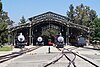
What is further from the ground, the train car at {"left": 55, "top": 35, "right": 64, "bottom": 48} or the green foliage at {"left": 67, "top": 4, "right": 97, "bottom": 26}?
the green foliage at {"left": 67, "top": 4, "right": 97, "bottom": 26}

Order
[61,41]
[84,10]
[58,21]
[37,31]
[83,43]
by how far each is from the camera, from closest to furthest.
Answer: [61,41] < [83,43] < [58,21] < [37,31] < [84,10]

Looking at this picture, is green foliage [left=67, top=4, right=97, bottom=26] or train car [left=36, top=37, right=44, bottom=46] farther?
green foliage [left=67, top=4, right=97, bottom=26]

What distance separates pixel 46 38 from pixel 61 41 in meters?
31.9

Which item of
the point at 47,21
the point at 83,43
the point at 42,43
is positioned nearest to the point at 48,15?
the point at 47,21

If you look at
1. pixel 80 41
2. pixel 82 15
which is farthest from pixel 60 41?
pixel 82 15

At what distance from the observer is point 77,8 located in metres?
152

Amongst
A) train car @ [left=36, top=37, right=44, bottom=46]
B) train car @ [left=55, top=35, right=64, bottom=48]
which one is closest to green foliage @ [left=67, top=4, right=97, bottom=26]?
train car @ [left=36, top=37, right=44, bottom=46]

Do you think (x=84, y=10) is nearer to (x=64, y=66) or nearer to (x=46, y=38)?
(x=46, y=38)

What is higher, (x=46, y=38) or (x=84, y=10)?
(x=84, y=10)

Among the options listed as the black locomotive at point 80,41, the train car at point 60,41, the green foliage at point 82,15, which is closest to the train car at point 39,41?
the black locomotive at point 80,41

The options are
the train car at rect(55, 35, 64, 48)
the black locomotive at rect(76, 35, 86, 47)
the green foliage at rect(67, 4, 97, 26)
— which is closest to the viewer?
the train car at rect(55, 35, 64, 48)

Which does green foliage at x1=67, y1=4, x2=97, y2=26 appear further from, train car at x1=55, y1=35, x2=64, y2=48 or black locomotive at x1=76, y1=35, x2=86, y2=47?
train car at x1=55, y1=35, x2=64, y2=48

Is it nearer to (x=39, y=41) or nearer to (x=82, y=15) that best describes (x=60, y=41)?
(x=39, y=41)

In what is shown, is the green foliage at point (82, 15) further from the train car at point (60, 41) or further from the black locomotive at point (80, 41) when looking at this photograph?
the train car at point (60, 41)
